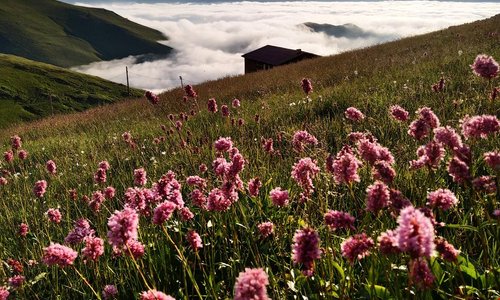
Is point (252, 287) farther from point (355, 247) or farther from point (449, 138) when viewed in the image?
point (449, 138)

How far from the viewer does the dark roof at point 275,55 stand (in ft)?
193

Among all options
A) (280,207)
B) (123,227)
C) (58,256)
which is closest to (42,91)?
(280,207)

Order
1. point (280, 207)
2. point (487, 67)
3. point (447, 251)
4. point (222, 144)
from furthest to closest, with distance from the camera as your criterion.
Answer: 1. point (222, 144)
2. point (280, 207)
3. point (487, 67)
4. point (447, 251)

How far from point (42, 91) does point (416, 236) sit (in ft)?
488

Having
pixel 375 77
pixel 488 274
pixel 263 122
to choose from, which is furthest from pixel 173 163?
pixel 375 77

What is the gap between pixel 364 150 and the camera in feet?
8.75

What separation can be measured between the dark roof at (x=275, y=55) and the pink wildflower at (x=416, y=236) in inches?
2270

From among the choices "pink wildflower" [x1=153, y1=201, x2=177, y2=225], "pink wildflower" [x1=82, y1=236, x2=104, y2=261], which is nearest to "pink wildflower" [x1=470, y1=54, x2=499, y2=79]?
"pink wildflower" [x1=153, y1=201, x2=177, y2=225]

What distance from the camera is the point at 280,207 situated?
12.4ft

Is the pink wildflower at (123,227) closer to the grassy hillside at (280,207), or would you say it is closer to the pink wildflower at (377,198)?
the grassy hillside at (280,207)

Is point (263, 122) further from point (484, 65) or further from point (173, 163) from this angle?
point (484, 65)

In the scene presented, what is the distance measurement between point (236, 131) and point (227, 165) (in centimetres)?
524

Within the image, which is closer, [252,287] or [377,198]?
[252,287]

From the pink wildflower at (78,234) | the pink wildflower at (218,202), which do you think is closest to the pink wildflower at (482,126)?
the pink wildflower at (218,202)
